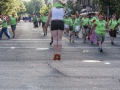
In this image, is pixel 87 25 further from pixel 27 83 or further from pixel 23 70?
pixel 27 83

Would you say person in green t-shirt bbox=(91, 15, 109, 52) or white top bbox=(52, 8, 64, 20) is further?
person in green t-shirt bbox=(91, 15, 109, 52)

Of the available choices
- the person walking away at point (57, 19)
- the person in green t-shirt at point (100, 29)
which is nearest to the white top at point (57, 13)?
the person walking away at point (57, 19)

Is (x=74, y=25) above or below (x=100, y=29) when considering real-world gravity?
below

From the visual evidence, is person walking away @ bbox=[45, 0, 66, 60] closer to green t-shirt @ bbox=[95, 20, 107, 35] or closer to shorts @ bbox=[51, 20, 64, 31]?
shorts @ bbox=[51, 20, 64, 31]

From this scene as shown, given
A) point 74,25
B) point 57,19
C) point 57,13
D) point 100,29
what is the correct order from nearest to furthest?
point 57,13 → point 57,19 → point 100,29 → point 74,25

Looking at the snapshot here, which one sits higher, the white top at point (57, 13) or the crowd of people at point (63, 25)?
the white top at point (57, 13)

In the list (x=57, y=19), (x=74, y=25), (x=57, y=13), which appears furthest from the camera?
(x=74, y=25)

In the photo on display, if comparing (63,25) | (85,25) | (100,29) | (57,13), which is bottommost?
(85,25)

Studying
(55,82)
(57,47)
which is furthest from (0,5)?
(55,82)

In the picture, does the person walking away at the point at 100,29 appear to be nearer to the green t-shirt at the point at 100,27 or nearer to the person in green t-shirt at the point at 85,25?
the green t-shirt at the point at 100,27

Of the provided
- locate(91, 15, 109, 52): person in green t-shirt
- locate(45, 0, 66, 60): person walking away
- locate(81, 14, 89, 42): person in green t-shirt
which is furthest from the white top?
locate(81, 14, 89, 42): person in green t-shirt

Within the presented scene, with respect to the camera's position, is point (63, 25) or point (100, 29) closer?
point (63, 25)

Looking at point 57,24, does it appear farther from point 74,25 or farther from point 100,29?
point 74,25

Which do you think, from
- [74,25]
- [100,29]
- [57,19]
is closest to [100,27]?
[100,29]
